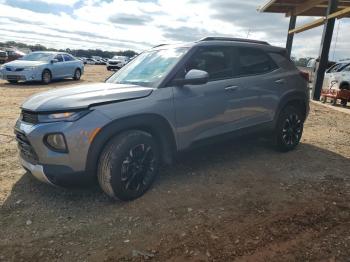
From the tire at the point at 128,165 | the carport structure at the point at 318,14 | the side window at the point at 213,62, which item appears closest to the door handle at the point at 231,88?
the side window at the point at 213,62

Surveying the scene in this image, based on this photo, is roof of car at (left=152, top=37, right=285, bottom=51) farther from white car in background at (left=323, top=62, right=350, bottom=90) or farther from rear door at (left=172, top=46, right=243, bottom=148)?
white car in background at (left=323, top=62, right=350, bottom=90)

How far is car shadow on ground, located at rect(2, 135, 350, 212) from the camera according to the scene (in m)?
3.97

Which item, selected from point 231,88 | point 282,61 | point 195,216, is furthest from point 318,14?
point 195,216

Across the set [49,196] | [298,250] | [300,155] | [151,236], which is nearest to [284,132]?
[300,155]

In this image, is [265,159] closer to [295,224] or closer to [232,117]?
[232,117]

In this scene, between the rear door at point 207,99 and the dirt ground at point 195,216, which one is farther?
the rear door at point 207,99

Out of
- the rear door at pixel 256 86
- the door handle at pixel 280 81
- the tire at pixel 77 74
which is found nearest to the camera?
the rear door at pixel 256 86

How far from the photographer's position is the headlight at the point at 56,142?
339 centimetres

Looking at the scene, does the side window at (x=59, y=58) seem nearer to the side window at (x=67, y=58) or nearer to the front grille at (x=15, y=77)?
the side window at (x=67, y=58)

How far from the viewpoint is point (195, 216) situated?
11.9 feet

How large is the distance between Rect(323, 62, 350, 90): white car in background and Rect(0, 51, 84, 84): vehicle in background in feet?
39.4

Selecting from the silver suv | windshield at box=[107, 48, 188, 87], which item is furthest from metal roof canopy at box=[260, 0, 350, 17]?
windshield at box=[107, 48, 188, 87]

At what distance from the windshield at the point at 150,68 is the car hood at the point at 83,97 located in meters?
0.25

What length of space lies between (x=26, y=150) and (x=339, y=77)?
12.6m
